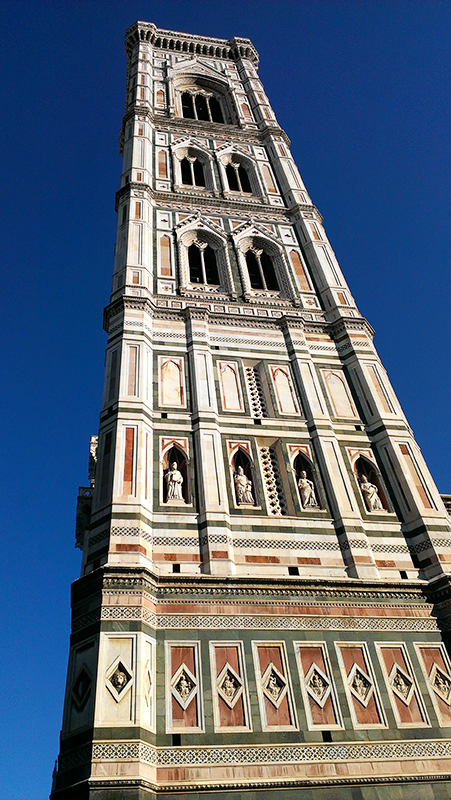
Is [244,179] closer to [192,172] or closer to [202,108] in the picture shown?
[192,172]

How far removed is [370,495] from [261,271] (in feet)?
20.8

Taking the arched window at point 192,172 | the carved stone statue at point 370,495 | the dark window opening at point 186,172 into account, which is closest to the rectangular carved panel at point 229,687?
the carved stone statue at point 370,495

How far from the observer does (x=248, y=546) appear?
9039 millimetres

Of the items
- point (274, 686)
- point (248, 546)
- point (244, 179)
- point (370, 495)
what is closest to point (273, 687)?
point (274, 686)

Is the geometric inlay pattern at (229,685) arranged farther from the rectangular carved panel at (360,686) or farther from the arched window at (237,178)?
the arched window at (237,178)

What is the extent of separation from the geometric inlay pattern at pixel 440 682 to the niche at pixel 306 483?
265cm

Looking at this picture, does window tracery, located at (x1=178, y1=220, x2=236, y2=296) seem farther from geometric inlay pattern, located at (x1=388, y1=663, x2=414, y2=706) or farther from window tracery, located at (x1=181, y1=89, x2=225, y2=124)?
geometric inlay pattern, located at (x1=388, y1=663, x2=414, y2=706)

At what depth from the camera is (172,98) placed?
20844mm

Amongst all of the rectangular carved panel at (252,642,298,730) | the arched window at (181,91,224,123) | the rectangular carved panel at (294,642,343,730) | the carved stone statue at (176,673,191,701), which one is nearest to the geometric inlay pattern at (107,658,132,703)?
the carved stone statue at (176,673,191,701)

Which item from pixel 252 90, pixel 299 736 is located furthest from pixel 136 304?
pixel 252 90

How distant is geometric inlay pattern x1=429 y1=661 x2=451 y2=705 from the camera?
26.0 ft

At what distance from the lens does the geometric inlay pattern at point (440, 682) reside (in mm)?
7926

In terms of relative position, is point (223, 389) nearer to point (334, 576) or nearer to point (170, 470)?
point (170, 470)

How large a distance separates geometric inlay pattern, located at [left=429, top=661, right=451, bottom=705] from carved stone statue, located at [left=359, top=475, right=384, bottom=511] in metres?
2.48
